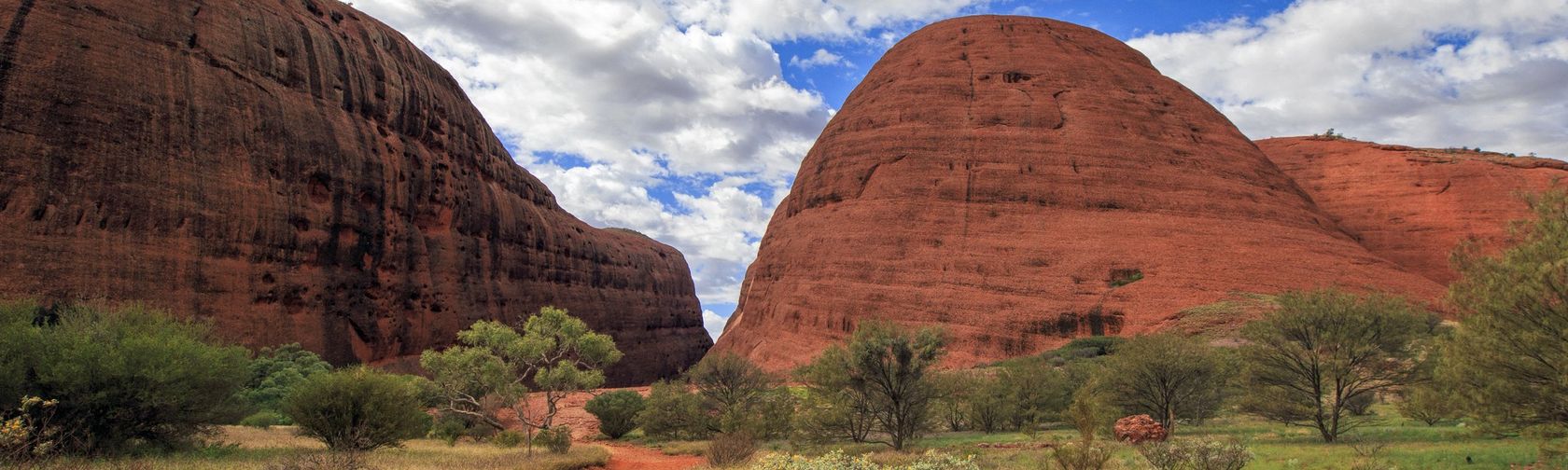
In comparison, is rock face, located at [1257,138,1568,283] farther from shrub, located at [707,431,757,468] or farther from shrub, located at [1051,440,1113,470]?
shrub, located at [1051,440,1113,470]

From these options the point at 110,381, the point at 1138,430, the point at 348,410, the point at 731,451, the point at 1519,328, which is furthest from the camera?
the point at 1138,430

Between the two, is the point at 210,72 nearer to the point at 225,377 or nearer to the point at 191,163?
the point at 191,163

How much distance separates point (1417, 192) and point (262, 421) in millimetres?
68386

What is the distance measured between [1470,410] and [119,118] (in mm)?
36985

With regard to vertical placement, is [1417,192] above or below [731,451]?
above

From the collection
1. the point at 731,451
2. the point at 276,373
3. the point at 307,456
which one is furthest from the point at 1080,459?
the point at 276,373

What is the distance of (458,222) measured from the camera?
4300 centimetres

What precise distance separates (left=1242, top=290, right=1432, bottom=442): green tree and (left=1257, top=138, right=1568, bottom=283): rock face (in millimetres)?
41390

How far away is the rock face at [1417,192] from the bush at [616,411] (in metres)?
50.1

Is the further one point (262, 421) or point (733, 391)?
A: point (733, 391)

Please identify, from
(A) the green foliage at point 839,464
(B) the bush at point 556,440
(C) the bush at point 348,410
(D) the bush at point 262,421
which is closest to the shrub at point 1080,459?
(A) the green foliage at point 839,464

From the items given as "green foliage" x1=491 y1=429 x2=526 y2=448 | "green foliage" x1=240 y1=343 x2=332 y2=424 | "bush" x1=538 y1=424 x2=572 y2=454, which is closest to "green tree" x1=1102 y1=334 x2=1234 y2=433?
"bush" x1=538 y1=424 x2=572 y2=454

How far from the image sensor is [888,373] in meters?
18.9

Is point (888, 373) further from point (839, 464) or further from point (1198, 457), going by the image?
point (839, 464)
